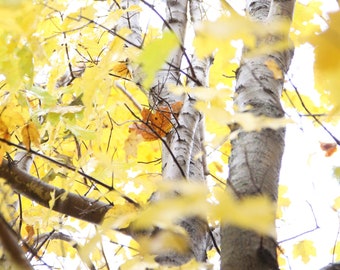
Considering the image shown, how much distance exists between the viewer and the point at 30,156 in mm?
2234

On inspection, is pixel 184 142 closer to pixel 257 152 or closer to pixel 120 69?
pixel 257 152

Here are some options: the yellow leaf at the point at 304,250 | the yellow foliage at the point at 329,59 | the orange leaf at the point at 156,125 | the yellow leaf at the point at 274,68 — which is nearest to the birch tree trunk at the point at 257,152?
the yellow leaf at the point at 274,68

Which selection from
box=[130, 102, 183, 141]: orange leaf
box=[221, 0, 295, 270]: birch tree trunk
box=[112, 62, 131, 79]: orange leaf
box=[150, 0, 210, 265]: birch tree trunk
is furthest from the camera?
box=[112, 62, 131, 79]: orange leaf

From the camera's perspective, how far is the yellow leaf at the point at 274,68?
141 centimetres

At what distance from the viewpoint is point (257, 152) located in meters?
1.21

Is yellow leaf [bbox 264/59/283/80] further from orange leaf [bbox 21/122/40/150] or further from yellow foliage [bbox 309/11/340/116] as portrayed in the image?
orange leaf [bbox 21/122/40/150]

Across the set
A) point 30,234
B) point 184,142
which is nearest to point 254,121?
point 184,142

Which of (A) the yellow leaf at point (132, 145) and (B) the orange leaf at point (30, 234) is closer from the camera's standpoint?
(A) the yellow leaf at point (132, 145)

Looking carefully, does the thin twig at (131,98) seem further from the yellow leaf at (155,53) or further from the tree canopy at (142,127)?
the yellow leaf at (155,53)

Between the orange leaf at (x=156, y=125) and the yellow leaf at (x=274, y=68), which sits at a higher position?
the orange leaf at (x=156, y=125)

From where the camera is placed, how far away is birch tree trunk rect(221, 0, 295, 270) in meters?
1.01

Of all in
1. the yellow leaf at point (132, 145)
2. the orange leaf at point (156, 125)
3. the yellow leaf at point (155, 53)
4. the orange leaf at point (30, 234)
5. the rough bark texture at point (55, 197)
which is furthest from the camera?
the orange leaf at point (30, 234)

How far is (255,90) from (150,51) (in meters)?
0.75

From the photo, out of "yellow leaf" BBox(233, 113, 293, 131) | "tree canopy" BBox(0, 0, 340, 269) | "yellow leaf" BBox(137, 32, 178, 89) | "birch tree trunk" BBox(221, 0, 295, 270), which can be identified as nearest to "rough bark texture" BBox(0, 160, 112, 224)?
"tree canopy" BBox(0, 0, 340, 269)
